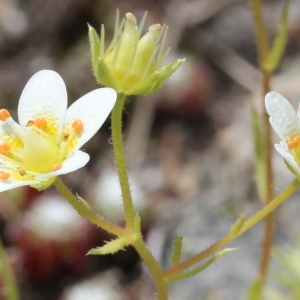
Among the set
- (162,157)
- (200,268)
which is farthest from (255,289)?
(162,157)

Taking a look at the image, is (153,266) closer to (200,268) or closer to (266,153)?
(200,268)

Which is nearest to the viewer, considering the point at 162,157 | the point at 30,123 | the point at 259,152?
the point at 30,123

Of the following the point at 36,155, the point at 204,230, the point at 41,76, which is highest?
the point at 41,76

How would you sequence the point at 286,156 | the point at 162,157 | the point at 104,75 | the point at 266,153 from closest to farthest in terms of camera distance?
the point at 286,156 < the point at 104,75 < the point at 266,153 < the point at 162,157

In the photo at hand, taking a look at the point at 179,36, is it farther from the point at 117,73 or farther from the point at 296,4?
the point at 117,73

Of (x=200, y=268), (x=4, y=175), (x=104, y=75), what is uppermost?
(x=104, y=75)

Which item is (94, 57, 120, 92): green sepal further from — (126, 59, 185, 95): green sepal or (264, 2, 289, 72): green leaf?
(264, 2, 289, 72): green leaf

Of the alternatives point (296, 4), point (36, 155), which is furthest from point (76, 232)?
point (296, 4)
